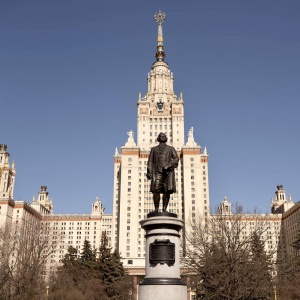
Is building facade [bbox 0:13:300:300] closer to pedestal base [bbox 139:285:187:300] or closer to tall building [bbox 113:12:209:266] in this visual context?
tall building [bbox 113:12:209:266]

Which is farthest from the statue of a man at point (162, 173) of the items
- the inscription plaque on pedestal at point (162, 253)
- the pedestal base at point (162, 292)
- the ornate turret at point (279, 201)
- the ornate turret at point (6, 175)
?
the ornate turret at point (279, 201)

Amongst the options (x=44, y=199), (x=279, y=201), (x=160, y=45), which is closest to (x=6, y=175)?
(x=44, y=199)

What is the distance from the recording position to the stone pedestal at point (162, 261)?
1455cm

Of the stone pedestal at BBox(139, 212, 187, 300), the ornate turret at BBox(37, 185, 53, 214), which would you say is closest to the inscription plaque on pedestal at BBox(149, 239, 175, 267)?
the stone pedestal at BBox(139, 212, 187, 300)

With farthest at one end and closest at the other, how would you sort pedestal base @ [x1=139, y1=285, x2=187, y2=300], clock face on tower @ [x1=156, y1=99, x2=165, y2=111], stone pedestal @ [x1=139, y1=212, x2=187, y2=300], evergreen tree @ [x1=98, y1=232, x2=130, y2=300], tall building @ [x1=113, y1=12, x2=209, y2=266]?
clock face on tower @ [x1=156, y1=99, x2=165, y2=111] < tall building @ [x1=113, y1=12, x2=209, y2=266] < evergreen tree @ [x1=98, y1=232, x2=130, y2=300] < stone pedestal @ [x1=139, y1=212, x2=187, y2=300] < pedestal base @ [x1=139, y1=285, x2=187, y2=300]

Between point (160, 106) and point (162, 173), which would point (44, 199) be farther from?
point (162, 173)

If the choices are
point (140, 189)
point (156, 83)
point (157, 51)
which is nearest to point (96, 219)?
point (140, 189)

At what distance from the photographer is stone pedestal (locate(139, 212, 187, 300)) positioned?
1455 centimetres

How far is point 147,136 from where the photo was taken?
427 ft

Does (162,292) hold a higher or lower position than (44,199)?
lower

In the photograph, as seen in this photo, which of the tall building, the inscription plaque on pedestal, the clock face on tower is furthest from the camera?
the clock face on tower

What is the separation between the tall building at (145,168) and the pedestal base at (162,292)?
9199 centimetres

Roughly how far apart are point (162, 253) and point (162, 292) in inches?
56.4

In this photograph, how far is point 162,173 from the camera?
55.4 ft
